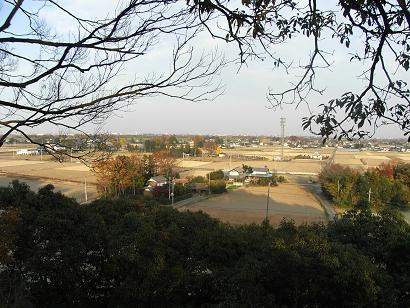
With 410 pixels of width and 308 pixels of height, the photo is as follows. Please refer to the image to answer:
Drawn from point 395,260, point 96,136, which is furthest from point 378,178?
point 96,136

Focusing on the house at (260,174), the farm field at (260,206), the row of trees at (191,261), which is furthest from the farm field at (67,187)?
the row of trees at (191,261)

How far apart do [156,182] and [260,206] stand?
1067cm

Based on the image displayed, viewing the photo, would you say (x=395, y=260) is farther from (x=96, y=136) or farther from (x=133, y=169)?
(x=133, y=169)

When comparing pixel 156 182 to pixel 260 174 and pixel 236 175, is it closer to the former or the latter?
pixel 236 175

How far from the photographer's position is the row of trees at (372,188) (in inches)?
1283

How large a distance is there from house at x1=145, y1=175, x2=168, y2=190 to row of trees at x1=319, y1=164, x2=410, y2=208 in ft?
47.3

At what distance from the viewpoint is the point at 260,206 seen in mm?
32344

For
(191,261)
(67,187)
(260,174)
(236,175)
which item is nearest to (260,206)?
(260,174)

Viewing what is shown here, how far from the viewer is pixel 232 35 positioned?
117 inches

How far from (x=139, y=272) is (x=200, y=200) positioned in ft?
93.1

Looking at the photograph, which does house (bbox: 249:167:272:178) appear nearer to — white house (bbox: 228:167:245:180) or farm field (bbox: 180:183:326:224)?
white house (bbox: 228:167:245:180)

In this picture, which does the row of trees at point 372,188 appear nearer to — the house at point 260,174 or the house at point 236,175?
the house at point 260,174

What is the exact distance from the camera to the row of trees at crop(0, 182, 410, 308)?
237 inches

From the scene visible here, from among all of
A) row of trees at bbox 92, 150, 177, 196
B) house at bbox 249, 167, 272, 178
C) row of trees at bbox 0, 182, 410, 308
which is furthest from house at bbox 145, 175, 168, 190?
row of trees at bbox 0, 182, 410, 308
